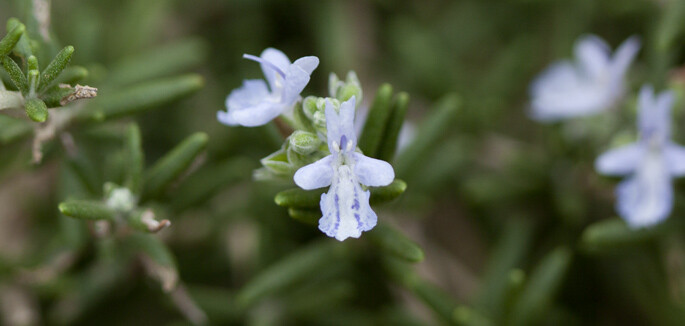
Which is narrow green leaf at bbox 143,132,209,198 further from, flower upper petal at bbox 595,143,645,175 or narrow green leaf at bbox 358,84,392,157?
flower upper petal at bbox 595,143,645,175

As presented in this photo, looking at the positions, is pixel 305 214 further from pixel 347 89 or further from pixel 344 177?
pixel 347 89

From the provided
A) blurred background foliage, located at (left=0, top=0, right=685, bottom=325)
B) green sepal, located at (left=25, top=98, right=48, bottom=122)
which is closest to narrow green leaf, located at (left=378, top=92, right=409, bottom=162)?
blurred background foliage, located at (left=0, top=0, right=685, bottom=325)

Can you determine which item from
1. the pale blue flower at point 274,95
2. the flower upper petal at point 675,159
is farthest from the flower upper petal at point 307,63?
the flower upper petal at point 675,159

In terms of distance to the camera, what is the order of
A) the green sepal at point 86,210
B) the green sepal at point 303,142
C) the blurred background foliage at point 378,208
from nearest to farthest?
the green sepal at point 303,142 < the green sepal at point 86,210 < the blurred background foliage at point 378,208

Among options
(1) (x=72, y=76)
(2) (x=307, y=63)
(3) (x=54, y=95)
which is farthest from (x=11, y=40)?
(2) (x=307, y=63)

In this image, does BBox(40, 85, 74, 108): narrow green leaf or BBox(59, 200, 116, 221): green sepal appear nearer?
BBox(40, 85, 74, 108): narrow green leaf

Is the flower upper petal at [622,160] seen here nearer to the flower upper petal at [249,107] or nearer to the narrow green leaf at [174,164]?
the flower upper petal at [249,107]

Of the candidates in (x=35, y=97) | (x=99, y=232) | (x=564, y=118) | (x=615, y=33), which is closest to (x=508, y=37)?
(x=615, y=33)
